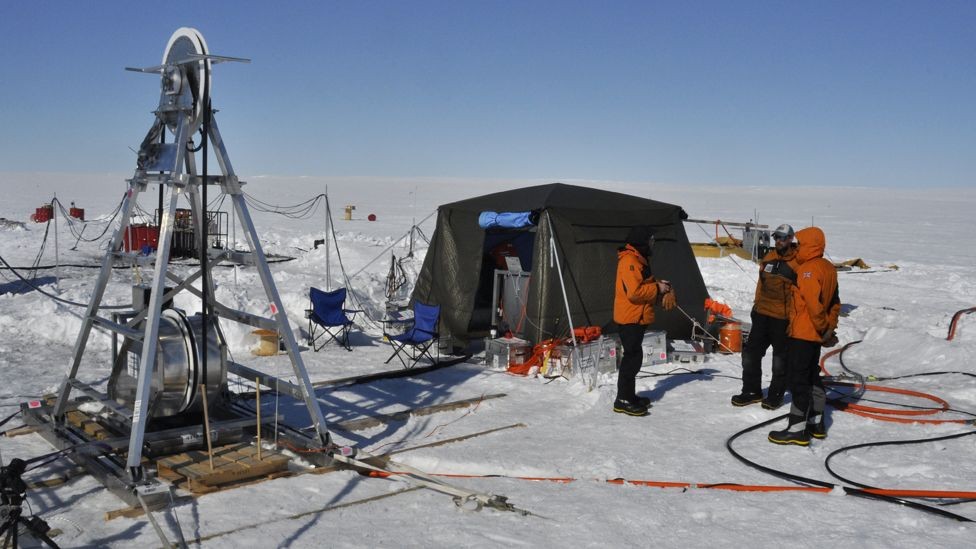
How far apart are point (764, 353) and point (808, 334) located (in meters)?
0.96

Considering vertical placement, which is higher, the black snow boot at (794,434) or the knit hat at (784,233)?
the knit hat at (784,233)

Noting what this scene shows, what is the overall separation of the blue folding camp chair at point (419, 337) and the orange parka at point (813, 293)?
4.58 m

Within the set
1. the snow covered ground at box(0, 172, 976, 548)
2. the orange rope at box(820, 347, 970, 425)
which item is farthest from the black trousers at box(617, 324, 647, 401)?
the orange rope at box(820, 347, 970, 425)

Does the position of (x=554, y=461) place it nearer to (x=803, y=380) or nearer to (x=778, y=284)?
(x=803, y=380)

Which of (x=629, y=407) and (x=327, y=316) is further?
(x=327, y=316)

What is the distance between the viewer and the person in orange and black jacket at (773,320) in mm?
7355

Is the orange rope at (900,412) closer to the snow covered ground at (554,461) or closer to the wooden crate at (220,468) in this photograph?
the snow covered ground at (554,461)

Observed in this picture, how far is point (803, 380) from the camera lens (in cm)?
646

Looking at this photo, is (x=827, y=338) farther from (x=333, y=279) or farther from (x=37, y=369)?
(x=333, y=279)

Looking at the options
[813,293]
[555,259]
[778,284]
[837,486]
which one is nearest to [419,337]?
[555,259]

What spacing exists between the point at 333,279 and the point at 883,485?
454 inches

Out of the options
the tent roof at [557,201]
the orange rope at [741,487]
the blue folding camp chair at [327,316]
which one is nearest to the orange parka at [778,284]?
the orange rope at [741,487]

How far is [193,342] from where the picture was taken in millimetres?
5852

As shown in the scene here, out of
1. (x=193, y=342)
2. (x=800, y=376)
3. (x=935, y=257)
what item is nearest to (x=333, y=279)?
(x=193, y=342)
